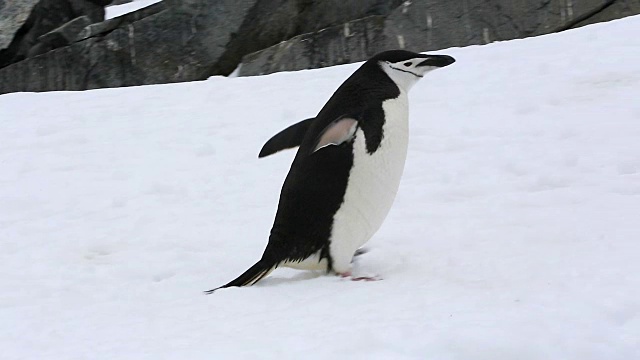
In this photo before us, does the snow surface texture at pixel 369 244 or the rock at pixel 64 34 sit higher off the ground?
the rock at pixel 64 34

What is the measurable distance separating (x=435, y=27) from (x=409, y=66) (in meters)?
7.54

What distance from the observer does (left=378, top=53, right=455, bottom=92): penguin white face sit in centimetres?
327

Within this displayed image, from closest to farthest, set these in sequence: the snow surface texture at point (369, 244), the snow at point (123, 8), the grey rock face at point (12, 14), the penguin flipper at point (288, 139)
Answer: the snow surface texture at point (369, 244)
the penguin flipper at point (288, 139)
the grey rock face at point (12, 14)
the snow at point (123, 8)

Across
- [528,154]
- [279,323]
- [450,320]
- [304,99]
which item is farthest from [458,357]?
[304,99]

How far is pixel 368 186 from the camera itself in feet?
10.2

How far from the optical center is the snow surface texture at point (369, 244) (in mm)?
2309

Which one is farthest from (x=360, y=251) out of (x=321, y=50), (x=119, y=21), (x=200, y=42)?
(x=119, y=21)

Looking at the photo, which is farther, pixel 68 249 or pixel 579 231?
pixel 68 249

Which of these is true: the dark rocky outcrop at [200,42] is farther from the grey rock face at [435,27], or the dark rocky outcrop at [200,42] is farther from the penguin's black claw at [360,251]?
the penguin's black claw at [360,251]

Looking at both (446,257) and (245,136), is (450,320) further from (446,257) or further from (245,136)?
(245,136)

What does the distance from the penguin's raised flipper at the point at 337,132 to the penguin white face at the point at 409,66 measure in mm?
337

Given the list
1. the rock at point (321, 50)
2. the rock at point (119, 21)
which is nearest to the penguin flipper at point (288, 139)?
the rock at point (321, 50)

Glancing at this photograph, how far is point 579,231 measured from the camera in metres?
3.43

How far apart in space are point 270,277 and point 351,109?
68 centimetres
